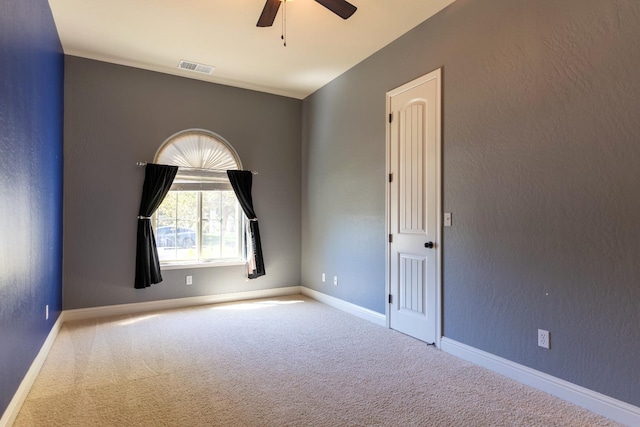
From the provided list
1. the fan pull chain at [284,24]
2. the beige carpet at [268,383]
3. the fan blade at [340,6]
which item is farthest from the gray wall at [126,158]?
the fan blade at [340,6]

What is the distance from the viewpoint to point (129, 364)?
3.00 meters

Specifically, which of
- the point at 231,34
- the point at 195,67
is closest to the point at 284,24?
the point at 231,34

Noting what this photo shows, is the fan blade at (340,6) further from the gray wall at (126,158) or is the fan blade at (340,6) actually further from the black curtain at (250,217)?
the black curtain at (250,217)

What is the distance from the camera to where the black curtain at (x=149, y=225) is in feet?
14.9

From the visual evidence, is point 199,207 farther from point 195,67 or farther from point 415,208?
point 415,208

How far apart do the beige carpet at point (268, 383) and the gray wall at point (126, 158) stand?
2.39ft

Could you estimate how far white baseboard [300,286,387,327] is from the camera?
4113 millimetres

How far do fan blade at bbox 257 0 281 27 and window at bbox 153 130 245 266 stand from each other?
2338mm

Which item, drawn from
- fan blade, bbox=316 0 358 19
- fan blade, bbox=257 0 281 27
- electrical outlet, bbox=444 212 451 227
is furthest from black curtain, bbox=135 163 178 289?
electrical outlet, bbox=444 212 451 227

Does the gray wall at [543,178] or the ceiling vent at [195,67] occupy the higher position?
the ceiling vent at [195,67]

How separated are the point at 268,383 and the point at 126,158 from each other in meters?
3.38

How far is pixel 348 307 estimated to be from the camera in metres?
4.64

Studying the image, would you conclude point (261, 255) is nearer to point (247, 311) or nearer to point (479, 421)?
point (247, 311)

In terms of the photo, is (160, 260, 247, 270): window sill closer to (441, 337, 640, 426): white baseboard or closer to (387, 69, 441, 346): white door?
(387, 69, 441, 346): white door
